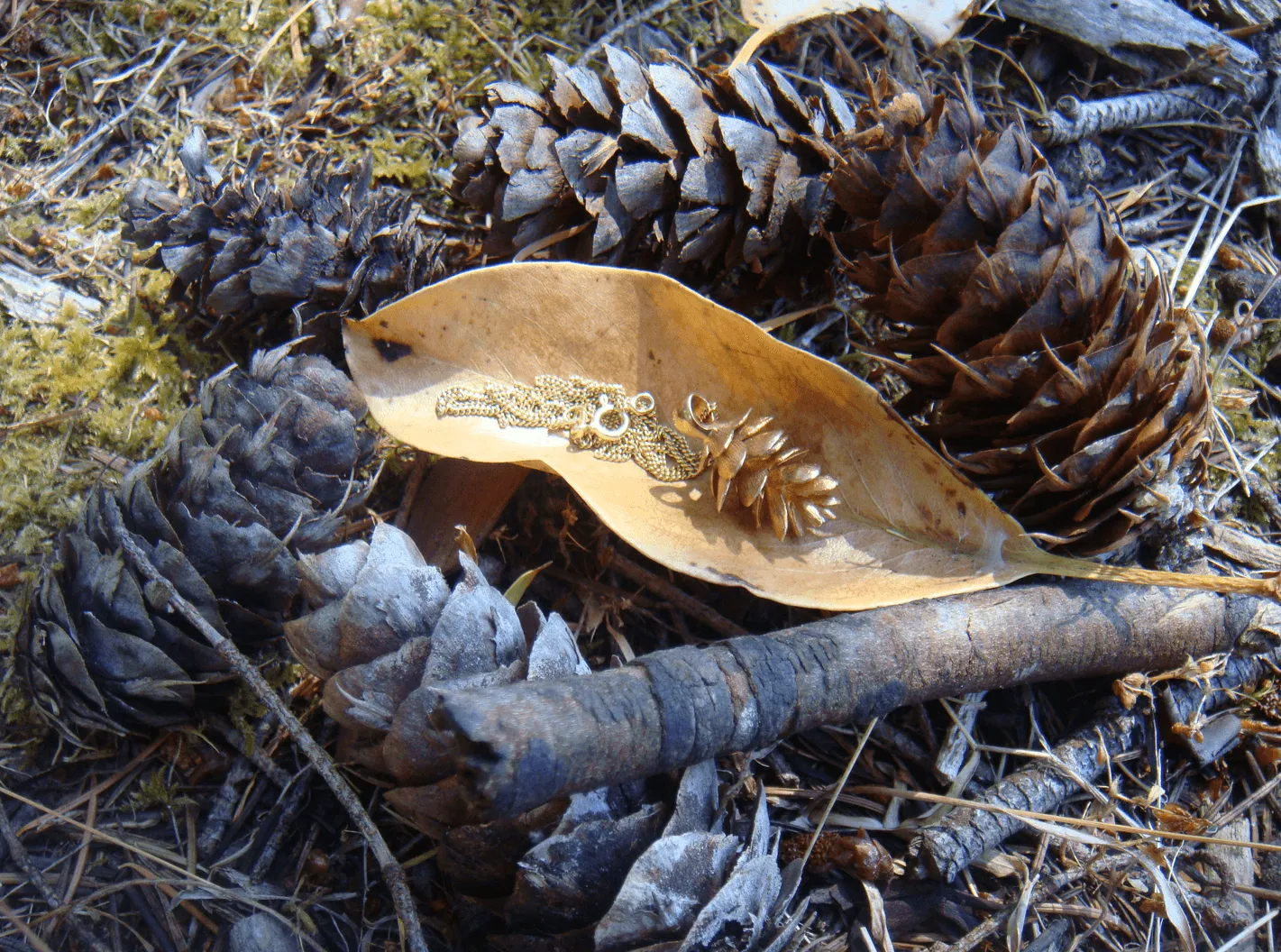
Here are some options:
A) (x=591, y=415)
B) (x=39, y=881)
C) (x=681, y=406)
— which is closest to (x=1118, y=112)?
(x=681, y=406)

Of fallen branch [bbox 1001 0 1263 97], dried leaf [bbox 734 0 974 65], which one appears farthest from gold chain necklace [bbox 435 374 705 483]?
fallen branch [bbox 1001 0 1263 97]

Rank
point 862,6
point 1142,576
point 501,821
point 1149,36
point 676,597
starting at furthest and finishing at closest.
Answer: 1. point 1149,36
2. point 862,6
3. point 676,597
4. point 1142,576
5. point 501,821

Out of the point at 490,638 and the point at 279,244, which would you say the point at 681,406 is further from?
the point at 279,244

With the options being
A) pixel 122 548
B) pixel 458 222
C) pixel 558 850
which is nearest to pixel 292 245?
pixel 458 222

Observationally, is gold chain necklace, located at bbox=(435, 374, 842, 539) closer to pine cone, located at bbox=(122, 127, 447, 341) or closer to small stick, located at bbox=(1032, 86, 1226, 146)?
pine cone, located at bbox=(122, 127, 447, 341)

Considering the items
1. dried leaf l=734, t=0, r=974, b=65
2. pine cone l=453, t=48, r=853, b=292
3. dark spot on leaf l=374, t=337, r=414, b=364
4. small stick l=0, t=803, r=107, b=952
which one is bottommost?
small stick l=0, t=803, r=107, b=952

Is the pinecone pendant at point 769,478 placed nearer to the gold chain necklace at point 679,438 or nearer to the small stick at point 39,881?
the gold chain necklace at point 679,438
